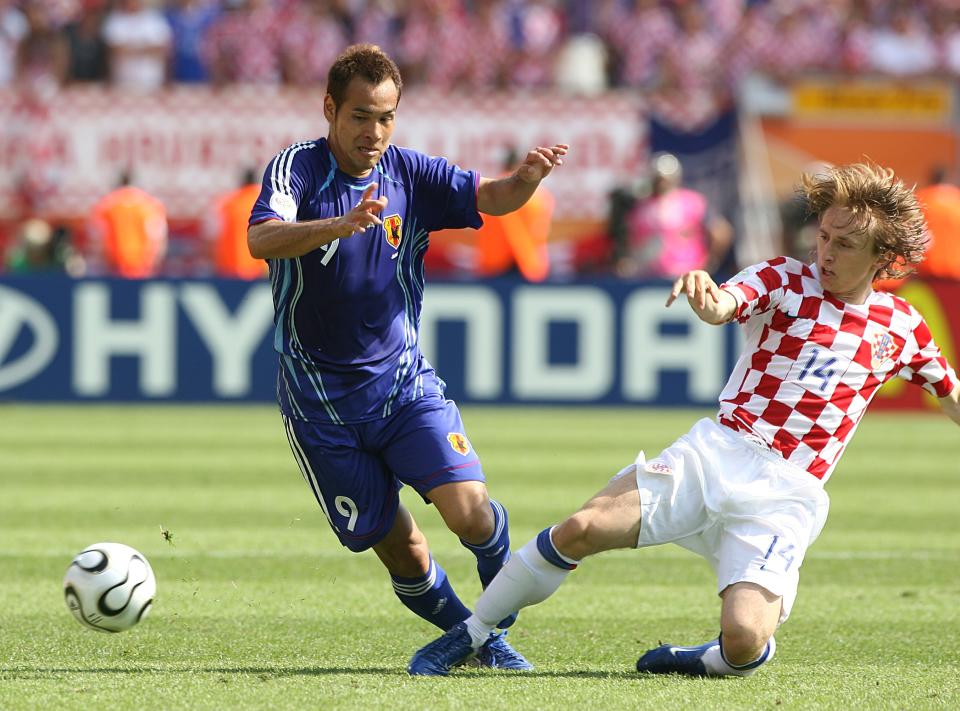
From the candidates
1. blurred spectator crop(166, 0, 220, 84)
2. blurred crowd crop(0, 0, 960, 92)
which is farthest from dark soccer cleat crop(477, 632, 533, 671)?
blurred spectator crop(166, 0, 220, 84)

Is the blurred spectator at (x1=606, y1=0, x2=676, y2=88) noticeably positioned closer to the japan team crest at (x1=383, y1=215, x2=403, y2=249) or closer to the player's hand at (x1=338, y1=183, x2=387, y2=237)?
the japan team crest at (x1=383, y1=215, x2=403, y2=249)

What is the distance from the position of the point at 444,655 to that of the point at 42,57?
1560 centimetres

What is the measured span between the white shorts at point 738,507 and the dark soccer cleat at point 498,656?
2.03 ft

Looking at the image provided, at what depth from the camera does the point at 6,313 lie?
14.6 meters

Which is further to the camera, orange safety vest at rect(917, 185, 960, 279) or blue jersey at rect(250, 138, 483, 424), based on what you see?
orange safety vest at rect(917, 185, 960, 279)

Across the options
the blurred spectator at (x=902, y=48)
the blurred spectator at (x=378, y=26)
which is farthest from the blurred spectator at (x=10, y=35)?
the blurred spectator at (x=902, y=48)

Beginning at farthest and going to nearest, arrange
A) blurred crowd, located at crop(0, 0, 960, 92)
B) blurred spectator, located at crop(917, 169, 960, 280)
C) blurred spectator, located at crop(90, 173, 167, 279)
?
blurred crowd, located at crop(0, 0, 960, 92) < blurred spectator, located at crop(90, 173, 167, 279) < blurred spectator, located at crop(917, 169, 960, 280)

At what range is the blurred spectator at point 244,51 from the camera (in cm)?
1941

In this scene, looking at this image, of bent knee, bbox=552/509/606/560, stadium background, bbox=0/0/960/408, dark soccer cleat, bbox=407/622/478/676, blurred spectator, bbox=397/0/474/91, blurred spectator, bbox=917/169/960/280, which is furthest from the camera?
blurred spectator, bbox=397/0/474/91

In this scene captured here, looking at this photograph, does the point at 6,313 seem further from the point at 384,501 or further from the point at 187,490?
the point at 384,501

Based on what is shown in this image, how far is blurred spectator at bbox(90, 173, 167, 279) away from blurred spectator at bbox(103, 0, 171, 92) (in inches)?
94.6

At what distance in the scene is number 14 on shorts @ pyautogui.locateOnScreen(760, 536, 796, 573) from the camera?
5.08 meters

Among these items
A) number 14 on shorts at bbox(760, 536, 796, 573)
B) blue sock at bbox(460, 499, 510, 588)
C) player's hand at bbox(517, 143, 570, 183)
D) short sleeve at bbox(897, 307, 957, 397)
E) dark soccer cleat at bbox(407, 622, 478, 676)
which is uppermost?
player's hand at bbox(517, 143, 570, 183)

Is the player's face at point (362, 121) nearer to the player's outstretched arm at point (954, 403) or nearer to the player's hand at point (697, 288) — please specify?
the player's hand at point (697, 288)
